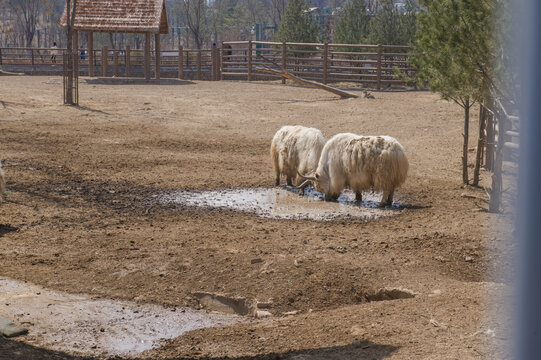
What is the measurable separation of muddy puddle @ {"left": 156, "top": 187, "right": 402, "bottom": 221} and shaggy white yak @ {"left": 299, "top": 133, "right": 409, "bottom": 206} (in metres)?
0.24

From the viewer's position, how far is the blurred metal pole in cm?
67

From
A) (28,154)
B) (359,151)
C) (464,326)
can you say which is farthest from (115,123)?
(464,326)

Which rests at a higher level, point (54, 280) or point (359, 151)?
point (359, 151)

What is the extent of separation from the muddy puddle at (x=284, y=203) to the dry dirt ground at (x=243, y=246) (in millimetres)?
331

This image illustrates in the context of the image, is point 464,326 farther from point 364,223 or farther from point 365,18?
point 365,18

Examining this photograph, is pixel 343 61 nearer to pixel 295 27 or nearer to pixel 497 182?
pixel 295 27

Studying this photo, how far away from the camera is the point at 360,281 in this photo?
5.85 metres

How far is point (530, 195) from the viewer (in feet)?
2.20

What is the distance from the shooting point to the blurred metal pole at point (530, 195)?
0.67 metres

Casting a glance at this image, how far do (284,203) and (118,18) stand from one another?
73.3ft

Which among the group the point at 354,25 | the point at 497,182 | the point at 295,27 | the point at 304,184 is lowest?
the point at 304,184

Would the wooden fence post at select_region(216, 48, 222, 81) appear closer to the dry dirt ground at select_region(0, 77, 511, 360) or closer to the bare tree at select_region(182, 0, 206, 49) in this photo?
the dry dirt ground at select_region(0, 77, 511, 360)

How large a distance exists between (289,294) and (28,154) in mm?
7979

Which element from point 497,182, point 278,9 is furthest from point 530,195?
point 278,9
